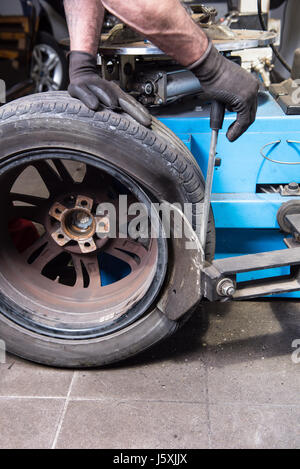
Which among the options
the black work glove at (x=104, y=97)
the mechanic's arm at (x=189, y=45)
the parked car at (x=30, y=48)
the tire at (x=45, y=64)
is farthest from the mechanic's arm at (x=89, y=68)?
the tire at (x=45, y=64)

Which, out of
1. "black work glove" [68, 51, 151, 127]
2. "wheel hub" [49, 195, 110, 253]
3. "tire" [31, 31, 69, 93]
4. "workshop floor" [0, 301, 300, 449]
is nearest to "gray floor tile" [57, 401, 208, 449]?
"workshop floor" [0, 301, 300, 449]

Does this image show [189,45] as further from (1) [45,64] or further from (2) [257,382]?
(1) [45,64]

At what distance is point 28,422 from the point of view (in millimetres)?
1575

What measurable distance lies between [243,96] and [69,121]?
22.4 inches

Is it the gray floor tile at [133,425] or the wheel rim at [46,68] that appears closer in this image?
the gray floor tile at [133,425]

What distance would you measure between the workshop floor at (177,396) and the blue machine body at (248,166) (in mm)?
462

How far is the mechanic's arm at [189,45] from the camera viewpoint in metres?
1.40

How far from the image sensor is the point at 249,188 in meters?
2.00

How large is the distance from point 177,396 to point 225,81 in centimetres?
111

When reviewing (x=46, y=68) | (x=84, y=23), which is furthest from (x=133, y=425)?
(x=46, y=68)

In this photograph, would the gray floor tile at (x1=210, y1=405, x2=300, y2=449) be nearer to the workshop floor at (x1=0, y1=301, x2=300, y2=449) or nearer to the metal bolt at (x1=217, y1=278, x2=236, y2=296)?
the workshop floor at (x1=0, y1=301, x2=300, y2=449)

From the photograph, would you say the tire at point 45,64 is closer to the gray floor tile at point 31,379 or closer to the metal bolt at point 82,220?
the metal bolt at point 82,220

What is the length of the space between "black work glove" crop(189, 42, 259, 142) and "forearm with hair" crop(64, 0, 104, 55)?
530 mm
